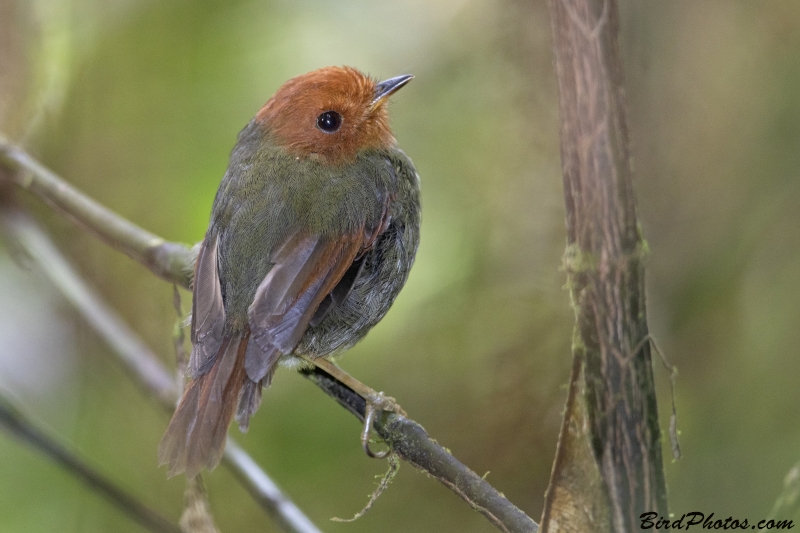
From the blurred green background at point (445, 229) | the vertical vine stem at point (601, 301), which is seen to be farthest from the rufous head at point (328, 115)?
the vertical vine stem at point (601, 301)

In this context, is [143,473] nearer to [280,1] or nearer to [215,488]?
[215,488]

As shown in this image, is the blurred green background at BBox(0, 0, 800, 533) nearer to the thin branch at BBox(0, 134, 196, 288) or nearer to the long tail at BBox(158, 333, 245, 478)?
the thin branch at BBox(0, 134, 196, 288)

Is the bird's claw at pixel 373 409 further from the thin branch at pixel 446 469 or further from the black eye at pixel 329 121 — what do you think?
the black eye at pixel 329 121

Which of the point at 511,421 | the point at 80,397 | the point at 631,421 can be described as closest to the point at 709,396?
the point at 511,421

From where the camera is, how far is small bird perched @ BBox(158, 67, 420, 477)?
2.55 m

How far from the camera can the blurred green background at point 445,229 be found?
11.0 feet

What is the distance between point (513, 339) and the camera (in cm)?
396

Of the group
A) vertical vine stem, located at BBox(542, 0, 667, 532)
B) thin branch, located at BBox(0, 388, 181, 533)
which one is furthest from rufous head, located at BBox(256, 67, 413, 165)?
vertical vine stem, located at BBox(542, 0, 667, 532)

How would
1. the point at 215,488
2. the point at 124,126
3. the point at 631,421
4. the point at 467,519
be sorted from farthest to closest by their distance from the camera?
the point at 124,126 < the point at 215,488 < the point at 467,519 < the point at 631,421

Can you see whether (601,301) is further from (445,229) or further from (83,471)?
(445,229)

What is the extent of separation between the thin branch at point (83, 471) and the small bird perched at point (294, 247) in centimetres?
39

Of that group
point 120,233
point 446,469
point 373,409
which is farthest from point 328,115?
point 446,469

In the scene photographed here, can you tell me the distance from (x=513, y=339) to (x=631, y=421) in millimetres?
2396

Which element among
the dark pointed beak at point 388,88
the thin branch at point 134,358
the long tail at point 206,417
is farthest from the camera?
the dark pointed beak at point 388,88
